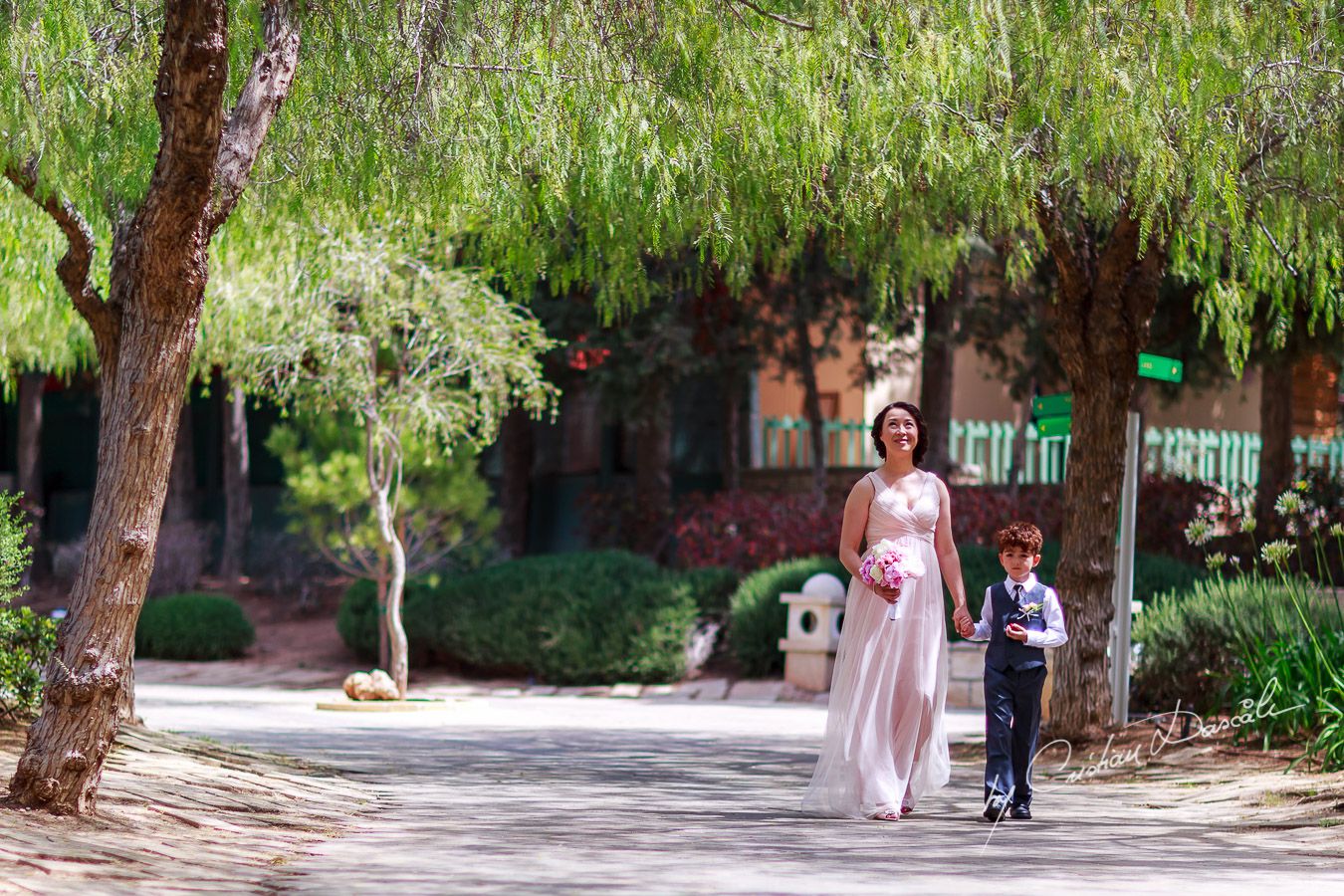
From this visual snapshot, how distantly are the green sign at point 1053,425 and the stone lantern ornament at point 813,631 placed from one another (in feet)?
19.6

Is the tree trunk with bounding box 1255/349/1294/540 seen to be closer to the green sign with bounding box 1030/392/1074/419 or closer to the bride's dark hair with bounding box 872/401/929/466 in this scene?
the green sign with bounding box 1030/392/1074/419

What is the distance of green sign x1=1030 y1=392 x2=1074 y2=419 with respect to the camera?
1111 centimetres

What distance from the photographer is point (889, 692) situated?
7703 mm

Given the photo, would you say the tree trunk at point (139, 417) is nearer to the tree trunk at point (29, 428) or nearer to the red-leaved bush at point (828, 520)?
the red-leaved bush at point (828, 520)

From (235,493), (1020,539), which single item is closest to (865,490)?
(1020,539)

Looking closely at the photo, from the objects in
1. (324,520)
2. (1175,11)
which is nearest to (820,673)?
(324,520)

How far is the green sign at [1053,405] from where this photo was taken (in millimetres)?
11109

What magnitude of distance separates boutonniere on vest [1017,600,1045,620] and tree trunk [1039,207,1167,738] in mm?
2917

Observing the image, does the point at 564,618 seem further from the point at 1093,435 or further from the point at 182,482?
the point at 182,482

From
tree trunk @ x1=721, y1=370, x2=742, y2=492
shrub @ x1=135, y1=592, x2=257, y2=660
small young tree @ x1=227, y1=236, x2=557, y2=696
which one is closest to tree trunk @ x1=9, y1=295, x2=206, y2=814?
small young tree @ x1=227, y1=236, x2=557, y2=696

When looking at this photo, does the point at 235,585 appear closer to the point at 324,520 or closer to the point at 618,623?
the point at 324,520

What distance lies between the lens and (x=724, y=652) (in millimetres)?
19469

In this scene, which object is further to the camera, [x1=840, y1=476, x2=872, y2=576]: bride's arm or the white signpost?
the white signpost

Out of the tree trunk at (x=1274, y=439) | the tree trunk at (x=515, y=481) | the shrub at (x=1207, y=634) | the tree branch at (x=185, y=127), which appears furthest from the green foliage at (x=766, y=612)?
the tree branch at (x=185, y=127)
